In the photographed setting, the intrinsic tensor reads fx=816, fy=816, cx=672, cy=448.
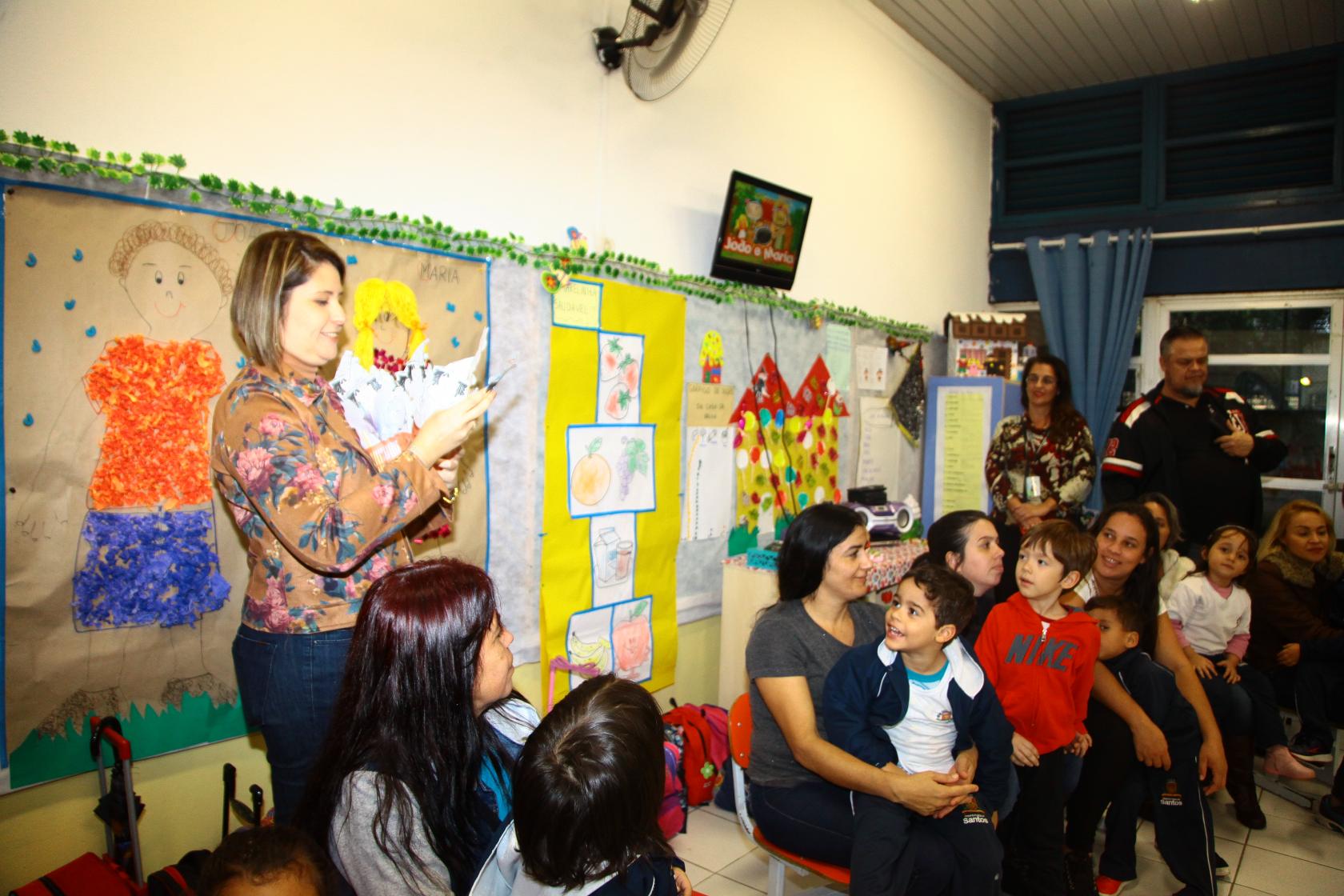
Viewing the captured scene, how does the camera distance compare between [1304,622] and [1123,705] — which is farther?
[1304,622]

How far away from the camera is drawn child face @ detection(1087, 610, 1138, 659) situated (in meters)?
2.37

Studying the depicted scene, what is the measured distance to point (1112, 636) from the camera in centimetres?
237

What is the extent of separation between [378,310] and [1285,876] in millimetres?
3112

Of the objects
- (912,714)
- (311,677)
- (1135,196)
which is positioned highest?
(1135,196)

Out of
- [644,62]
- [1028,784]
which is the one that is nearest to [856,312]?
[644,62]

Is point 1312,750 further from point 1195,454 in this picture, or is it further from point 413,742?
point 413,742

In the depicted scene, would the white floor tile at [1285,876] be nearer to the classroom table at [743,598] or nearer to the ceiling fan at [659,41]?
the classroom table at [743,598]

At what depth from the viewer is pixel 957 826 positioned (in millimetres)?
1818

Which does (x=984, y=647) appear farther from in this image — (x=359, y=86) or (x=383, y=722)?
(x=359, y=86)

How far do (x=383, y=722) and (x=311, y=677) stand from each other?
380 mm

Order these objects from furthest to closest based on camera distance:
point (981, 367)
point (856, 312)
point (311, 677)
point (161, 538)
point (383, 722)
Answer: point (981, 367) → point (856, 312) → point (161, 538) → point (311, 677) → point (383, 722)

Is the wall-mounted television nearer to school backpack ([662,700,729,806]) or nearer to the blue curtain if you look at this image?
school backpack ([662,700,729,806])

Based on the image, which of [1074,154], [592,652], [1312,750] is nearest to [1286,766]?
[1312,750]

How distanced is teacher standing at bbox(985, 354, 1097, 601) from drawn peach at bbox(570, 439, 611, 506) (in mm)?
1855
